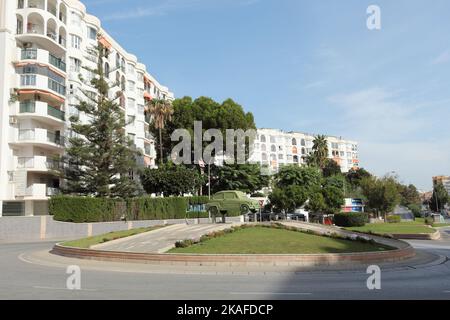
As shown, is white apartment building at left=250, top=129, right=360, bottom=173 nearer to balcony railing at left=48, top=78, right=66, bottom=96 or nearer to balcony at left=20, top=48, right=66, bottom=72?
balcony railing at left=48, top=78, right=66, bottom=96

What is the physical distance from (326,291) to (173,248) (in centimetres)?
906

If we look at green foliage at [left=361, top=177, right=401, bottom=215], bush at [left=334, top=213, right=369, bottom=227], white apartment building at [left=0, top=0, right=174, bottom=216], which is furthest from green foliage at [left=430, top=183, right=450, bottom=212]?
white apartment building at [left=0, top=0, right=174, bottom=216]

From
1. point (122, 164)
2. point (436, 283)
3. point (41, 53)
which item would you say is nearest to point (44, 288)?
point (436, 283)

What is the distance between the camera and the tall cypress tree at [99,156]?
131ft

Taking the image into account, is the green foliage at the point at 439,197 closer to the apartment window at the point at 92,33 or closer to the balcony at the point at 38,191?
the apartment window at the point at 92,33

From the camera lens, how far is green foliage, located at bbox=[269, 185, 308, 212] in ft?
182

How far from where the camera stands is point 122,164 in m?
41.6

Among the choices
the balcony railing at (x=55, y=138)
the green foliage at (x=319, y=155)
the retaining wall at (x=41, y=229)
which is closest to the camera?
the retaining wall at (x=41, y=229)

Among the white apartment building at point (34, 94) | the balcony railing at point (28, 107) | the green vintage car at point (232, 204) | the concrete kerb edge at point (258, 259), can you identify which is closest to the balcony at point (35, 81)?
the white apartment building at point (34, 94)

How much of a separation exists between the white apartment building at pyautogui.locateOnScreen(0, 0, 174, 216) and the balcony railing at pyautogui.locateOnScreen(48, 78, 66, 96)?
0.09 m

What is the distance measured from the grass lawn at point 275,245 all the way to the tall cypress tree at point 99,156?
74.1 ft

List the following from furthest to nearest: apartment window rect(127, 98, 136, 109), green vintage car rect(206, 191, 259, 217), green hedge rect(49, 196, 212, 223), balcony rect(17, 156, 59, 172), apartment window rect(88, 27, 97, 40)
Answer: apartment window rect(127, 98, 136, 109) → apartment window rect(88, 27, 97, 40) → balcony rect(17, 156, 59, 172) → green hedge rect(49, 196, 212, 223) → green vintage car rect(206, 191, 259, 217)

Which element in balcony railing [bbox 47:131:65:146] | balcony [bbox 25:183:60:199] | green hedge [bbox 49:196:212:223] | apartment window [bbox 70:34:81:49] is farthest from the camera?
apartment window [bbox 70:34:81:49]
